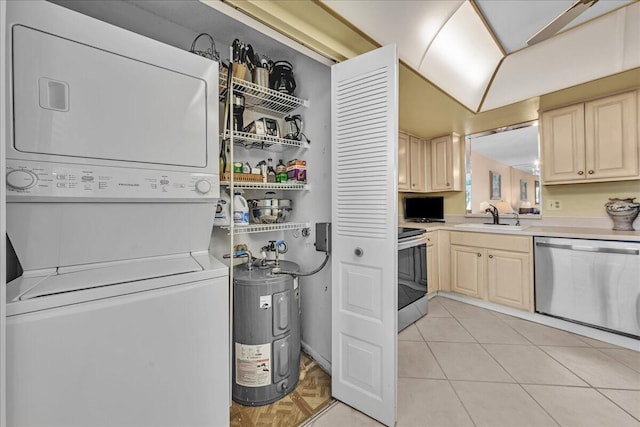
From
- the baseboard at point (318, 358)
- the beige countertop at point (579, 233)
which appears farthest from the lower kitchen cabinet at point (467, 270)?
the baseboard at point (318, 358)

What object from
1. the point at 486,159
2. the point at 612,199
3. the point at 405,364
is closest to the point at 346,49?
the point at 405,364

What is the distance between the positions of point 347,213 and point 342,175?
0.69ft

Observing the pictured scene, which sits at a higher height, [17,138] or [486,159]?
[486,159]

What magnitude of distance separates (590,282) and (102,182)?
3292 mm

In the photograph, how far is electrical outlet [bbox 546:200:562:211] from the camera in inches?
109

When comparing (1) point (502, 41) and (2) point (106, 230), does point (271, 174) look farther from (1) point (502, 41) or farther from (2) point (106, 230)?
(1) point (502, 41)

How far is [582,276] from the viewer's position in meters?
2.16

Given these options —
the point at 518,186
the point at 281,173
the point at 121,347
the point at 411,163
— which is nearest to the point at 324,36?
the point at 281,173

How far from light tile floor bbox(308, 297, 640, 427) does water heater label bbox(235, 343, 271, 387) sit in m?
0.34

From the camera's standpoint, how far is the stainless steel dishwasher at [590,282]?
1.96m

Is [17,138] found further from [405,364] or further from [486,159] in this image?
[486,159]

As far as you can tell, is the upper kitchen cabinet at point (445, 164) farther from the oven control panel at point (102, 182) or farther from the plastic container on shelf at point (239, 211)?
the oven control panel at point (102, 182)

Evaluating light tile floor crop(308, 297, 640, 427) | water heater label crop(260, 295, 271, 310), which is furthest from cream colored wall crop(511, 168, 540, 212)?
water heater label crop(260, 295, 271, 310)

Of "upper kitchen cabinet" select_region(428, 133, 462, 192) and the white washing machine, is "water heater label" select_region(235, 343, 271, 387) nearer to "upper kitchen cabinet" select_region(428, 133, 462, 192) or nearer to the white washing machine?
the white washing machine
